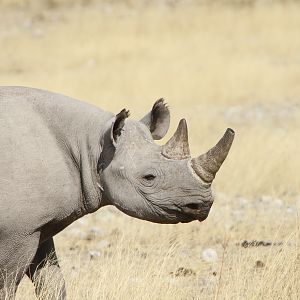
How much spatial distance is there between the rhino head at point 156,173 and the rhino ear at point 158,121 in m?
0.26

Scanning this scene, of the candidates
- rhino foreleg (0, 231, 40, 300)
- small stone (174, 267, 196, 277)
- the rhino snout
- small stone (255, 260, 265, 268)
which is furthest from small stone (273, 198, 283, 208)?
rhino foreleg (0, 231, 40, 300)

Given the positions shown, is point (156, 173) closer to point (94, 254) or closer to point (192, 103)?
point (94, 254)

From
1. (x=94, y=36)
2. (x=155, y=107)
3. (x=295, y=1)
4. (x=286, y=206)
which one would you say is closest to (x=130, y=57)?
(x=94, y=36)

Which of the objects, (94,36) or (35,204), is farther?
(94,36)

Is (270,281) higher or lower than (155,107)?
lower

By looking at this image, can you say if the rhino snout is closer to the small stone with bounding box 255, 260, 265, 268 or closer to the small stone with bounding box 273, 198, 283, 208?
the small stone with bounding box 255, 260, 265, 268

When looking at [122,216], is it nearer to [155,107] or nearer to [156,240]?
[156,240]

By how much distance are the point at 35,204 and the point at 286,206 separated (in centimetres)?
568

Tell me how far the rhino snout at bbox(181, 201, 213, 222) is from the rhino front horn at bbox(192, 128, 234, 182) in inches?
6.2

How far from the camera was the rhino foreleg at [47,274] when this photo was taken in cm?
723

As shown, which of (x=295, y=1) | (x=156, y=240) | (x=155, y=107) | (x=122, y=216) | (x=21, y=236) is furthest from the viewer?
(x=295, y=1)

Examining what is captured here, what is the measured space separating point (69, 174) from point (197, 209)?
89 cm

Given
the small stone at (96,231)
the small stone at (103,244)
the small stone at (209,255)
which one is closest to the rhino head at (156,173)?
the small stone at (209,255)

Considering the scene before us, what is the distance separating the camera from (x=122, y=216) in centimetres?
1171
